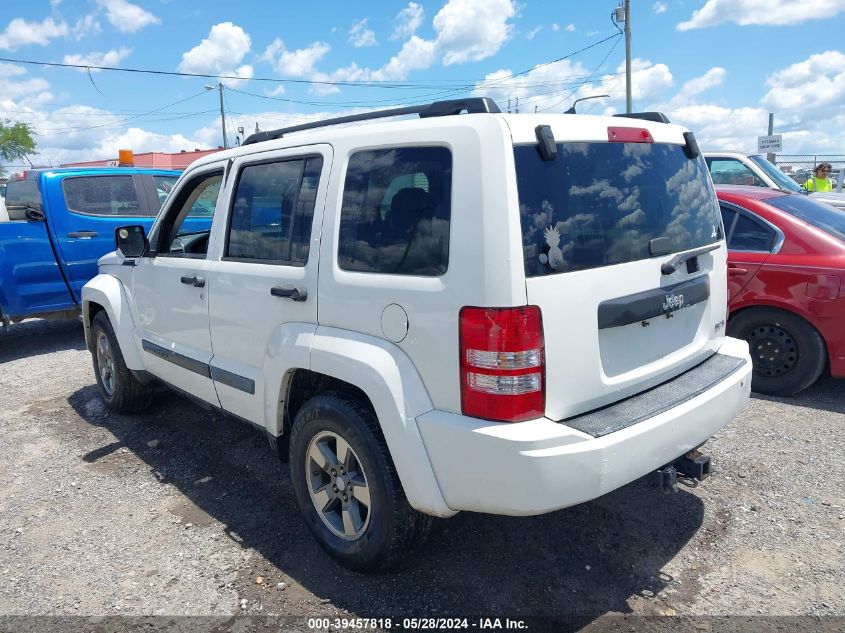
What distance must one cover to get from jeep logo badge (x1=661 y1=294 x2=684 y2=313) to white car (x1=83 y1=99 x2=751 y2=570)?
0.06 feet

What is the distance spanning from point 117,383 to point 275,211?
2598 millimetres

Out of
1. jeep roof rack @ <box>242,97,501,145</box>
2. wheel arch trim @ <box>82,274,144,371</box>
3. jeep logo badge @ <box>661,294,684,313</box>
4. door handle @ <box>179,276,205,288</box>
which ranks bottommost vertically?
wheel arch trim @ <box>82,274,144,371</box>

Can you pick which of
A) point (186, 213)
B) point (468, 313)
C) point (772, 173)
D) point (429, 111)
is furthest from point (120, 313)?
point (772, 173)

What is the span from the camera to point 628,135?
2.70 m

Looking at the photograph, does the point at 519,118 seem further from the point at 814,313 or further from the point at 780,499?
the point at 814,313

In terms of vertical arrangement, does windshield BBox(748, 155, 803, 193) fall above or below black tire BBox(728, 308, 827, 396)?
above

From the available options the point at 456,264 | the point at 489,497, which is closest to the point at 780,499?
the point at 489,497

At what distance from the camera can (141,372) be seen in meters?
4.59

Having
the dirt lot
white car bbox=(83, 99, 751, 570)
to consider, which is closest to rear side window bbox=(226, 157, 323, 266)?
white car bbox=(83, 99, 751, 570)

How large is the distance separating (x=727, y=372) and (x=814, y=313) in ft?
7.17

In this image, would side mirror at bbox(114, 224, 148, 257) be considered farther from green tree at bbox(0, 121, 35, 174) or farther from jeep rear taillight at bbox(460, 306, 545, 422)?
green tree at bbox(0, 121, 35, 174)

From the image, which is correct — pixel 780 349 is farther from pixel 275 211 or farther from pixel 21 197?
pixel 21 197

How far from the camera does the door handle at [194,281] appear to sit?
3.58 metres

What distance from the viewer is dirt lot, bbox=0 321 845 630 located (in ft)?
8.96
